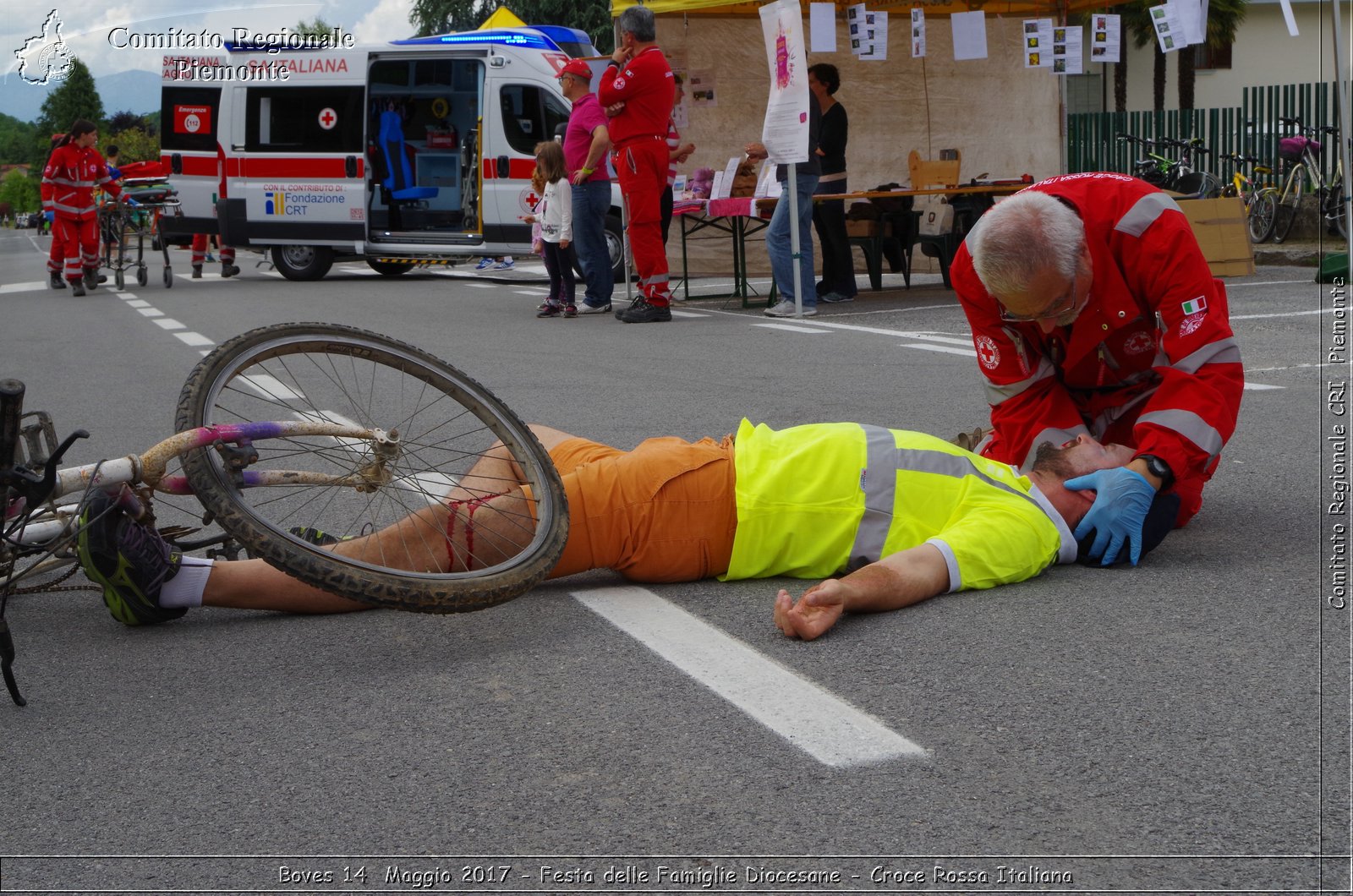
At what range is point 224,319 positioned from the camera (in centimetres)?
1359

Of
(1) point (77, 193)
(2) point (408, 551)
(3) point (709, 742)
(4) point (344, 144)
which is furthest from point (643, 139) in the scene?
(1) point (77, 193)

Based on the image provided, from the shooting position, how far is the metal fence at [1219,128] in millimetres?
18297

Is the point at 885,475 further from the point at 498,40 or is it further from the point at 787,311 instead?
the point at 498,40

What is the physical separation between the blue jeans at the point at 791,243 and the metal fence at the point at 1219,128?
231 inches

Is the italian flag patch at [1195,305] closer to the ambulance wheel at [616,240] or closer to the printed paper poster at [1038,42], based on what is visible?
the printed paper poster at [1038,42]

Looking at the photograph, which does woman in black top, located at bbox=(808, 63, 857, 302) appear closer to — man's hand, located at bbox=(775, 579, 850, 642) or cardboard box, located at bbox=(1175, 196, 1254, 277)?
cardboard box, located at bbox=(1175, 196, 1254, 277)

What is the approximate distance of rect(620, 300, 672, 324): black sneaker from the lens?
11703 mm

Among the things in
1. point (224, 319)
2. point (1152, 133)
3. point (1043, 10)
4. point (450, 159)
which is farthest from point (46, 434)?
point (1152, 133)

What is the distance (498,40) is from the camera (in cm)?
1767

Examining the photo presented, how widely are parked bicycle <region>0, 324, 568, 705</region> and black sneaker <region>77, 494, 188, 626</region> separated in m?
0.04

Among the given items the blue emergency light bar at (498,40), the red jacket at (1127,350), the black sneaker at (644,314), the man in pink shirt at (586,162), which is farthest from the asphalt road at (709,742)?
the blue emergency light bar at (498,40)

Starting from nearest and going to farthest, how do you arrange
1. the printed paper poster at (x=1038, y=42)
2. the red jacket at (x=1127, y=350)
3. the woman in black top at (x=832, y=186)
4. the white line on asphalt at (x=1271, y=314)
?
1. the red jacket at (x=1127, y=350)
2. the white line on asphalt at (x=1271, y=314)
3. the woman in black top at (x=832, y=186)
4. the printed paper poster at (x=1038, y=42)

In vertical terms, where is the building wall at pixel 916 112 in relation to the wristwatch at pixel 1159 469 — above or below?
above

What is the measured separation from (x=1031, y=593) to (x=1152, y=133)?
1972cm
